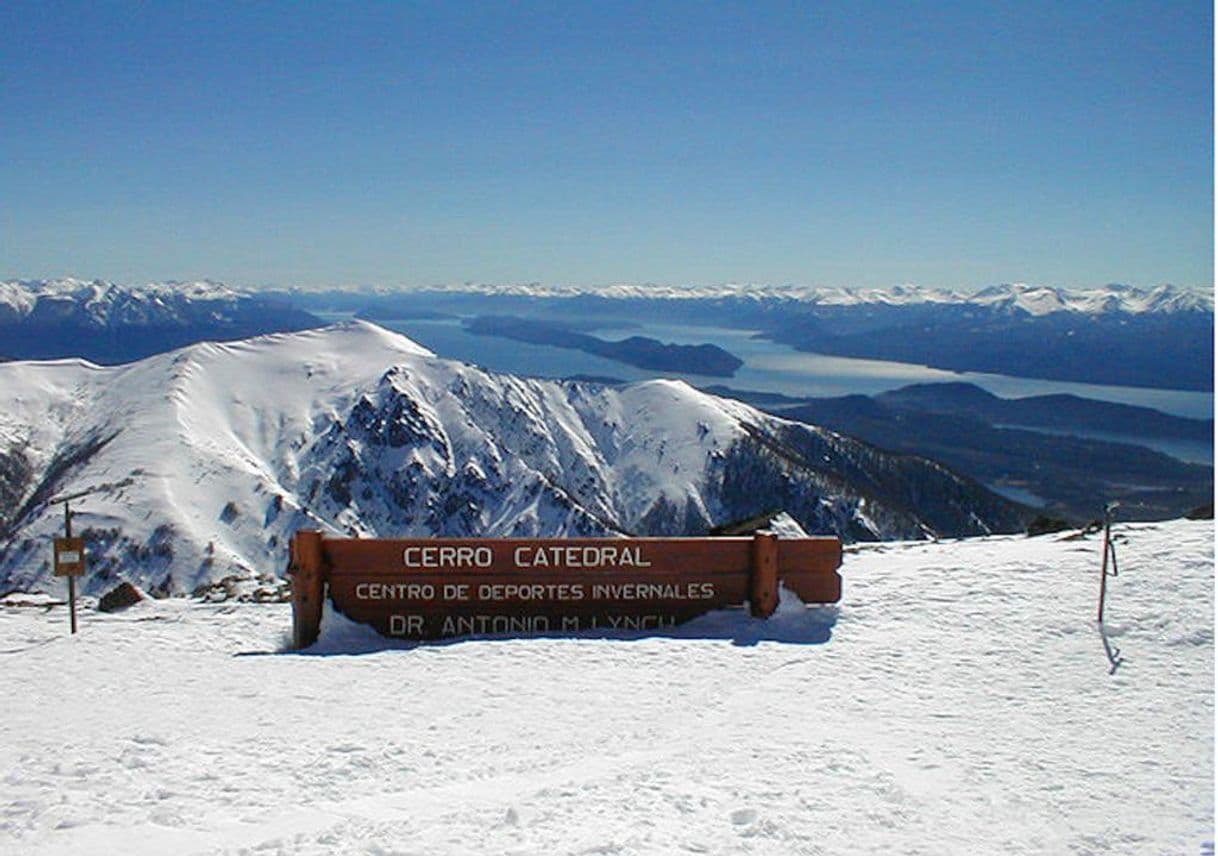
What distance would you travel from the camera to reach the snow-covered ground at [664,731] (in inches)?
273

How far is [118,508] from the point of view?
14612cm

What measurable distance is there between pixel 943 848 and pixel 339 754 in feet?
16.5

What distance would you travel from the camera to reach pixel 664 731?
9094 millimetres

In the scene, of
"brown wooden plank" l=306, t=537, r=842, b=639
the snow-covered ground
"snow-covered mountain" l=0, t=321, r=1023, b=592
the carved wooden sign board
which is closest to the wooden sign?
the snow-covered ground

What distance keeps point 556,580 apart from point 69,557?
6658 mm

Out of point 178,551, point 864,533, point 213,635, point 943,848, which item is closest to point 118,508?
point 178,551

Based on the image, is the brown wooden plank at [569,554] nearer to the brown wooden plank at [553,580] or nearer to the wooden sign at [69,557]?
the brown wooden plank at [553,580]

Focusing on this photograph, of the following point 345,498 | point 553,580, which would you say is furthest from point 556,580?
point 345,498

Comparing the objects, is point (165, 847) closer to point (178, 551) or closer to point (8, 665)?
point (8, 665)

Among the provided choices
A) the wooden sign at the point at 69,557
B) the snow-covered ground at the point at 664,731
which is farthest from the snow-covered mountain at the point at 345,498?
the snow-covered ground at the point at 664,731

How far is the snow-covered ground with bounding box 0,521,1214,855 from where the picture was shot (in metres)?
6.92

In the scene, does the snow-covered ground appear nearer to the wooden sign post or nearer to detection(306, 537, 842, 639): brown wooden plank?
detection(306, 537, 842, 639): brown wooden plank

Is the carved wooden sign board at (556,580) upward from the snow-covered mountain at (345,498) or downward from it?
upward

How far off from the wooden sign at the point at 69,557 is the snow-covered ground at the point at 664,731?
0.85m
